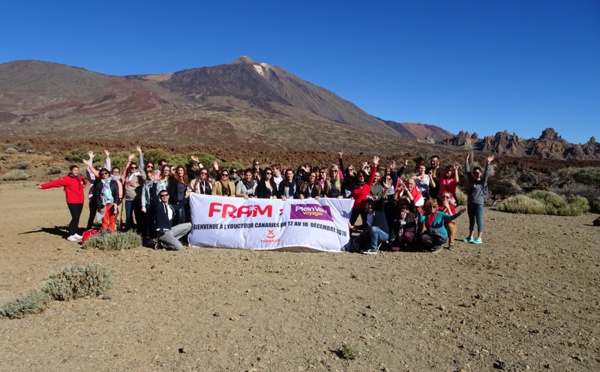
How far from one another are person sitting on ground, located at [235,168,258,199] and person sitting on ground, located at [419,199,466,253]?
3860 mm

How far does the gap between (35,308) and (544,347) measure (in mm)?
5819

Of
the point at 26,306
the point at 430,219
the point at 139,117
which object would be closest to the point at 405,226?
the point at 430,219

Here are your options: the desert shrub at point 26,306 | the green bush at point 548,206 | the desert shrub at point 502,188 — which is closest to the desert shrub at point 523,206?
the green bush at point 548,206

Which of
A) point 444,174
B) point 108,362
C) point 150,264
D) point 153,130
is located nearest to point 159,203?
point 150,264

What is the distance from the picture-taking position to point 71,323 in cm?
479

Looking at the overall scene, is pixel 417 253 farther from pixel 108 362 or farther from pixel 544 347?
pixel 108 362

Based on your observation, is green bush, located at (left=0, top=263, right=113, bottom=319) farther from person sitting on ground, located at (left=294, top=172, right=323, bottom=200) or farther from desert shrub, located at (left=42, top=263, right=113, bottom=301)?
person sitting on ground, located at (left=294, top=172, right=323, bottom=200)

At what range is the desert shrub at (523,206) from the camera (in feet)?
46.4

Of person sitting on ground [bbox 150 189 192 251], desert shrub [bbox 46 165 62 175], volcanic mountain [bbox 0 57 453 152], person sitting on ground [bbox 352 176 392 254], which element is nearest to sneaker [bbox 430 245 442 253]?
person sitting on ground [bbox 352 176 392 254]

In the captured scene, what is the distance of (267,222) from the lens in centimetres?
860

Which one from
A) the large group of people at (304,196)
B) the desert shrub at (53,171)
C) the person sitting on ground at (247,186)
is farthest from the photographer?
A: the desert shrub at (53,171)

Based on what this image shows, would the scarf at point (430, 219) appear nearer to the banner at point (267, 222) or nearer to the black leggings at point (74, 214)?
the banner at point (267, 222)

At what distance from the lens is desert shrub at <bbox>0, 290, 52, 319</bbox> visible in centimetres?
Answer: 490

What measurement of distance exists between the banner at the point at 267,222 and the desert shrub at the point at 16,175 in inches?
720
